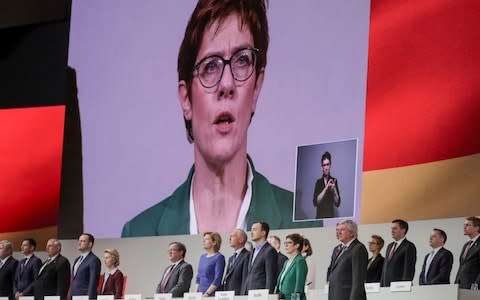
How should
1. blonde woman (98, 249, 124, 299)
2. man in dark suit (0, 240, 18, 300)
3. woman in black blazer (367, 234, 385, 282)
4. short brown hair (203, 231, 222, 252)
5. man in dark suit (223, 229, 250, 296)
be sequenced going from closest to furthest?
1. woman in black blazer (367, 234, 385, 282)
2. man in dark suit (223, 229, 250, 296)
3. short brown hair (203, 231, 222, 252)
4. blonde woman (98, 249, 124, 299)
5. man in dark suit (0, 240, 18, 300)

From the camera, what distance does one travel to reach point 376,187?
8.39 metres

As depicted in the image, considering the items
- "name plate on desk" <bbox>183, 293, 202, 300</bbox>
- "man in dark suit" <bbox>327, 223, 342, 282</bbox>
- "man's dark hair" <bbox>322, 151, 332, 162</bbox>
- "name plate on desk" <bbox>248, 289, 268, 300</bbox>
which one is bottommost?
"name plate on desk" <bbox>183, 293, 202, 300</bbox>

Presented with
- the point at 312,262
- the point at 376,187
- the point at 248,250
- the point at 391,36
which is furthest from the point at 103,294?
the point at 391,36

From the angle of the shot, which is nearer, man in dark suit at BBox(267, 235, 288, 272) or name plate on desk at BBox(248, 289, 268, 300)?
name plate on desk at BBox(248, 289, 268, 300)

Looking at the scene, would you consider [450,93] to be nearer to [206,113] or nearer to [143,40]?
[206,113]

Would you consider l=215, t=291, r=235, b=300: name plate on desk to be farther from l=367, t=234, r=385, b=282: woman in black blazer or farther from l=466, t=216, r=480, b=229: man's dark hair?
l=466, t=216, r=480, b=229: man's dark hair

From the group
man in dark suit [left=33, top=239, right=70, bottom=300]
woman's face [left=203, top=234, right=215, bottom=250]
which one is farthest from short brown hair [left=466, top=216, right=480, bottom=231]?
man in dark suit [left=33, top=239, right=70, bottom=300]

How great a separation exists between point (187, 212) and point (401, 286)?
2770 mm

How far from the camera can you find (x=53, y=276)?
10266mm

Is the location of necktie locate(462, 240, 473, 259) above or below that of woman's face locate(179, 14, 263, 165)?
below

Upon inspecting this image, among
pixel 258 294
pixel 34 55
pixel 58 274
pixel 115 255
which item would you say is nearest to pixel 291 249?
pixel 258 294

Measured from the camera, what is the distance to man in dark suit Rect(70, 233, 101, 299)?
10.0 meters

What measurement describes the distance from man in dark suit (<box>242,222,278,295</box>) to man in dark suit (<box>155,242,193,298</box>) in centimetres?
79

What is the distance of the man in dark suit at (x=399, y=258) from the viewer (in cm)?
786
